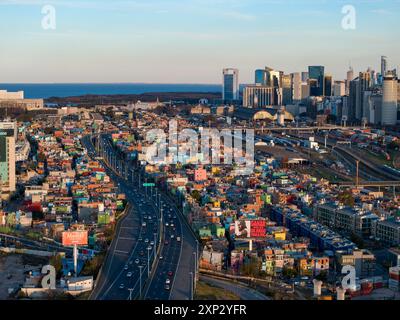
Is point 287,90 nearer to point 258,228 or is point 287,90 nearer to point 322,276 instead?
point 258,228

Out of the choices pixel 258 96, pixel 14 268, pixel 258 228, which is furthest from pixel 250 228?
pixel 258 96

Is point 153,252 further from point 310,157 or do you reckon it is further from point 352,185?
point 310,157

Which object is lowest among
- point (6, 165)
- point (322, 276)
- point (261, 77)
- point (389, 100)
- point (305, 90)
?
point (322, 276)

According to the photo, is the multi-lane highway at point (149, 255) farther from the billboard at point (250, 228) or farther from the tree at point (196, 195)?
the billboard at point (250, 228)

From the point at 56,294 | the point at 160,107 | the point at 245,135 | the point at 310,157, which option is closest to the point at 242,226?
the point at 56,294

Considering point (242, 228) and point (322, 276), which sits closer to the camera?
point (322, 276)

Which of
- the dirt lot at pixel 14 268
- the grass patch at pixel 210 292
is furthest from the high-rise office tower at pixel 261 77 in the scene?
the grass patch at pixel 210 292
